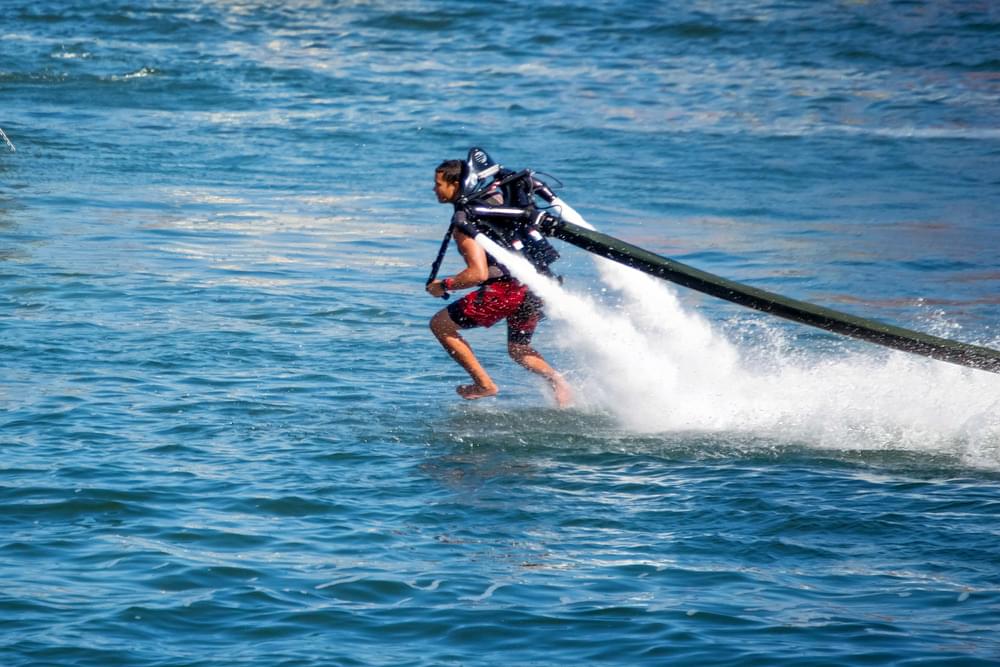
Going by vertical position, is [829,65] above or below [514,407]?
above

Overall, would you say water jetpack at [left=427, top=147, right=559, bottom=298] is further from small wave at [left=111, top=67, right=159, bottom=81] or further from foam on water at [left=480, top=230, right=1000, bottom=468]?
small wave at [left=111, top=67, right=159, bottom=81]

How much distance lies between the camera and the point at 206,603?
20.5 feet

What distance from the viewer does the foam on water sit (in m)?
8.80

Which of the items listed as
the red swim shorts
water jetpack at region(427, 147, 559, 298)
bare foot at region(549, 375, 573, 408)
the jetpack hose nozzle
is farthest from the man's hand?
bare foot at region(549, 375, 573, 408)

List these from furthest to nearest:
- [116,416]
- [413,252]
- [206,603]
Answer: [413,252] < [116,416] < [206,603]

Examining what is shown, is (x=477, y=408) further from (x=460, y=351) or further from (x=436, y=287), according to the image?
(x=436, y=287)

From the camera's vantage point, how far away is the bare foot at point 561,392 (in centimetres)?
972

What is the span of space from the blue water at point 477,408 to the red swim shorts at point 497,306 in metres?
0.28

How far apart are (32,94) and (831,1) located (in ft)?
50.6

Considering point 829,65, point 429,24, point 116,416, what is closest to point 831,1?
point 829,65

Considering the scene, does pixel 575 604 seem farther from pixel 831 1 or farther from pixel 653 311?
pixel 831 1

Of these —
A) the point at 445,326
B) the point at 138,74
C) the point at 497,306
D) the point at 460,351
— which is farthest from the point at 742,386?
the point at 138,74

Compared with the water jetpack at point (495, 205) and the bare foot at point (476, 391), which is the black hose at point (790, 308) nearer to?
the water jetpack at point (495, 205)

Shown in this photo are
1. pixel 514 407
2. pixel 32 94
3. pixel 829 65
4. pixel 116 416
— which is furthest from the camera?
pixel 829 65
